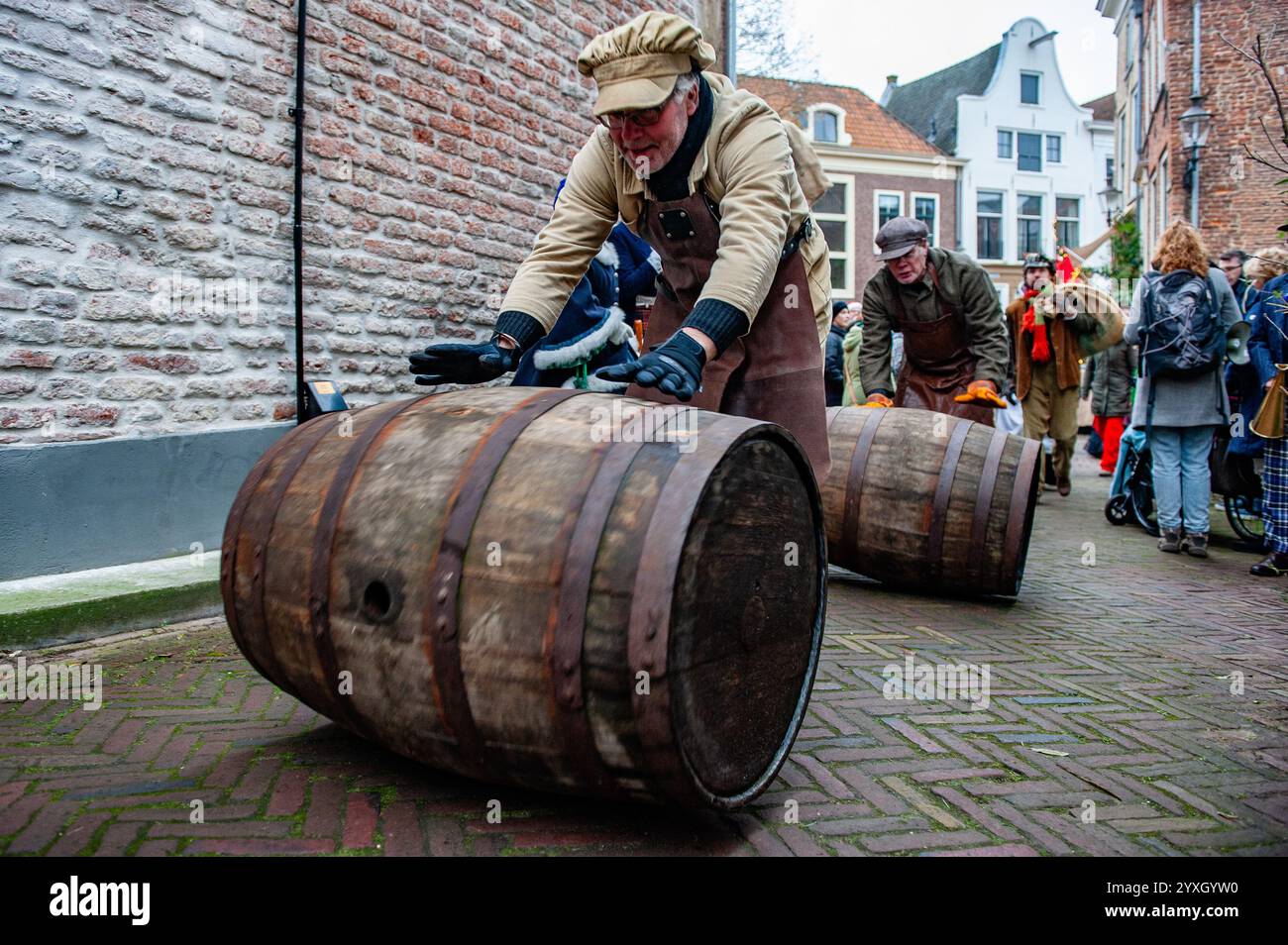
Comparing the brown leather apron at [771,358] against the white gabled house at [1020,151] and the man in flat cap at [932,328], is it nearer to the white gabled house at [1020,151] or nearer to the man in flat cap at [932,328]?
the man in flat cap at [932,328]

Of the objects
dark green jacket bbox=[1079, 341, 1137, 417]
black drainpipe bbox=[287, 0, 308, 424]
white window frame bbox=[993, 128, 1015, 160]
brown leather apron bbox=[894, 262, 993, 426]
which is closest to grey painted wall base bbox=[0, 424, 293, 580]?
black drainpipe bbox=[287, 0, 308, 424]

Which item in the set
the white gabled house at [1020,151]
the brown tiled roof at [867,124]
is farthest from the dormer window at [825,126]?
the white gabled house at [1020,151]

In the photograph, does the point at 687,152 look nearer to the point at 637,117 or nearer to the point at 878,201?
the point at 637,117

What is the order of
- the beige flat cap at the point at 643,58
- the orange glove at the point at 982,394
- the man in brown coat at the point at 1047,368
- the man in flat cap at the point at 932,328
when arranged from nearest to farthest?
the beige flat cap at the point at 643,58 < the orange glove at the point at 982,394 < the man in flat cap at the point at 932,328 < the man in brown coat at the point at 1047,368

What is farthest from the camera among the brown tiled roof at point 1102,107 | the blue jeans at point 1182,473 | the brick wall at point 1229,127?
the brown tiled roof at point 1102,107

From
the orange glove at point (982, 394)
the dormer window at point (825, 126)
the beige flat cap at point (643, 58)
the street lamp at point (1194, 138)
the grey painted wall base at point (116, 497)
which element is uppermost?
the dormer window at point (825, 126)

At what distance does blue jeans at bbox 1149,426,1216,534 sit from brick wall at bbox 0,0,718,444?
183 inches

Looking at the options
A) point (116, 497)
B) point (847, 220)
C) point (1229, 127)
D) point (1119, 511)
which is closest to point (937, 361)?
point (1119, 511)

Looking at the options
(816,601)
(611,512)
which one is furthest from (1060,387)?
(611,512)

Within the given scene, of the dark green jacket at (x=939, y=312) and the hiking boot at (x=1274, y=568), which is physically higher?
the dark green jacket at (x=939, y=312)

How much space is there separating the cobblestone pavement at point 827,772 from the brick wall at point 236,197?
4.74 feet

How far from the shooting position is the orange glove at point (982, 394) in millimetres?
5562

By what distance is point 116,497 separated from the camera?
4578 mm
